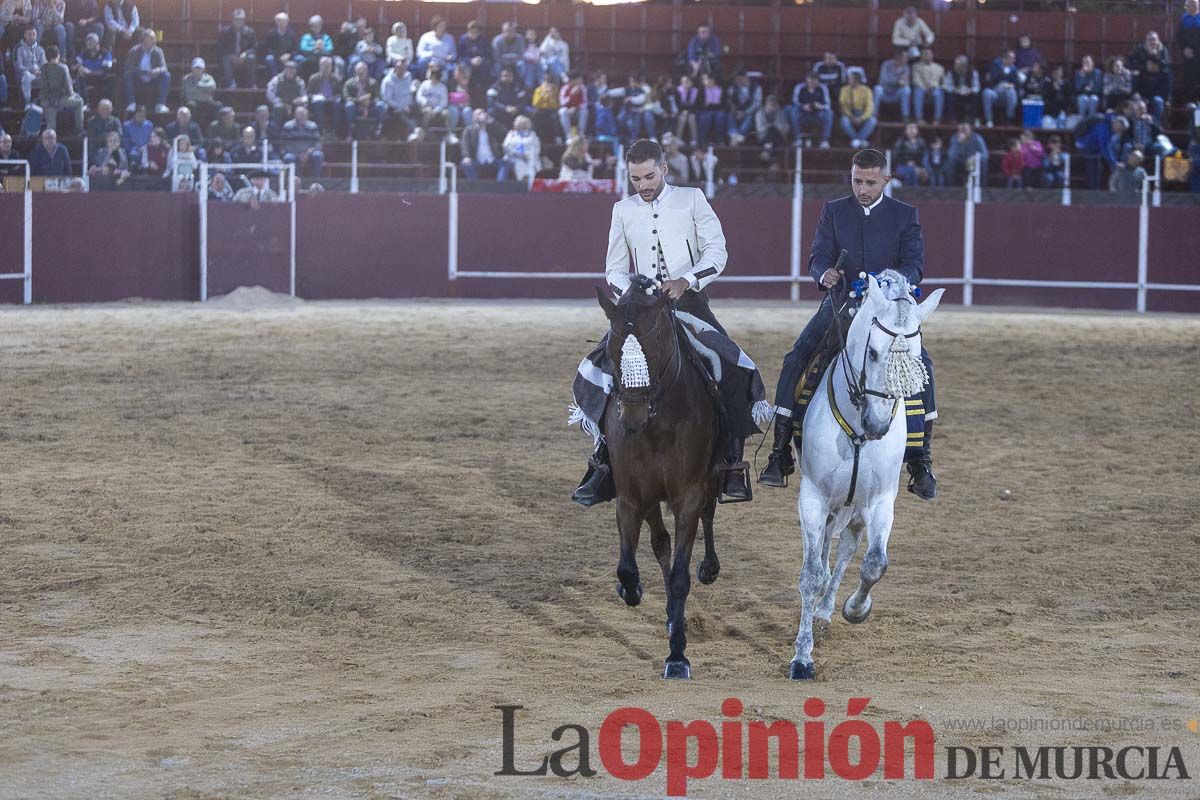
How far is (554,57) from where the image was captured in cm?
2264

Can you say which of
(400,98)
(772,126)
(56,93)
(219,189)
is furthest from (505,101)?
(56,93)

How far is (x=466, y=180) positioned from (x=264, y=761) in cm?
1706

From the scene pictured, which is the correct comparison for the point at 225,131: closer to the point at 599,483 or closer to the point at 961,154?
the point at 961,154

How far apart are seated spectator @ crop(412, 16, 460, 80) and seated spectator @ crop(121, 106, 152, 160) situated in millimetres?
4039

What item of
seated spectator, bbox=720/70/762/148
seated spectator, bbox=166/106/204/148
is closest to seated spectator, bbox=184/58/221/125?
seated spectator, bbox=166/106/204/148

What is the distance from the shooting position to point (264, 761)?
4570 millimetres

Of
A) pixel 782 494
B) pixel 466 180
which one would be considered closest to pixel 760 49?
pixel 466 180

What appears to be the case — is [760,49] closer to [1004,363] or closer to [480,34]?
[480,34]

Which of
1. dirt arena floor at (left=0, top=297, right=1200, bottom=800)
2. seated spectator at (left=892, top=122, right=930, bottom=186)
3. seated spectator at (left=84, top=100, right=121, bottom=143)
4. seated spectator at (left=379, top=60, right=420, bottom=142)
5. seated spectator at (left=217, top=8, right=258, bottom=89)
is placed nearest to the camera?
dirt arena floor at (left=0, top=297, right=1200, bottom=800)

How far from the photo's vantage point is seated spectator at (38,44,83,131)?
19.8 metres

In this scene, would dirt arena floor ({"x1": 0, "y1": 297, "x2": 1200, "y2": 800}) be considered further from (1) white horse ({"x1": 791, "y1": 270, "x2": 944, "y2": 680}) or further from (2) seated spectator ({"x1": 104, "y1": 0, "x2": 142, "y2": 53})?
(2) seated spectator ({"x1": 104, "y1": 0, "x2": 142, "y2": 53})

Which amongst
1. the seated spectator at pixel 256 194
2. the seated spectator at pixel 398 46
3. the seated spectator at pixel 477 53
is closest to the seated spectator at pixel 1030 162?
the seated spectator at pixel 477 53

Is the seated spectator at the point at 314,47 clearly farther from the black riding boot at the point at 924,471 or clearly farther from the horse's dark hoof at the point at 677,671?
the horse's dark hoof at the point at 677,671

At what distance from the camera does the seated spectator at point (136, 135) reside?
20.1 meters
